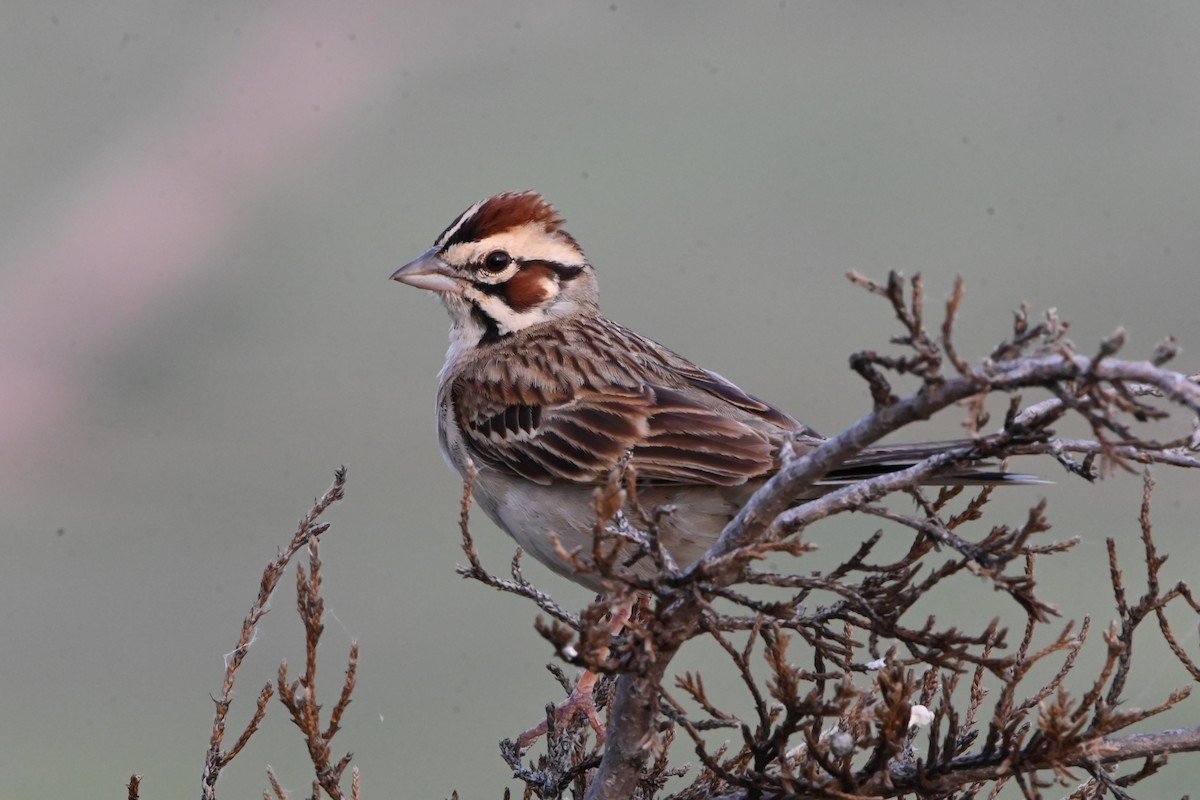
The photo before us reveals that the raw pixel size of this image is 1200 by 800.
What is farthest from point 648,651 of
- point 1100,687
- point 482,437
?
point 482,437

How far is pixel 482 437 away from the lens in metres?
5.53

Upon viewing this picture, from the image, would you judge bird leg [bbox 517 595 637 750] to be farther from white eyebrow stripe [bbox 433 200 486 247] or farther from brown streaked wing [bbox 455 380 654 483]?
white eyebrow stripe [bbox 433 200 486 247]

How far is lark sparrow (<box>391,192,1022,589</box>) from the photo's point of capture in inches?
189

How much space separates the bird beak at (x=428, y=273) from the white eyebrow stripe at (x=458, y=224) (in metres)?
0.05

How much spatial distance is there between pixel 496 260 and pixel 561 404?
0.75 m

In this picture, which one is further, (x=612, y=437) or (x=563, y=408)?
(x=563, y=408)

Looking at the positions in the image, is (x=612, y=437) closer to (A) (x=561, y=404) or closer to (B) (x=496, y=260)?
(A) (x=561, y=404)

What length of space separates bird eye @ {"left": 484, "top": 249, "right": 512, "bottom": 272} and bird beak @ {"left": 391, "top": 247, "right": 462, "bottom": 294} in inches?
6.2

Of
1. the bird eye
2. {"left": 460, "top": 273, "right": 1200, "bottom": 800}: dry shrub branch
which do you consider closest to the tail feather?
{"left": 460, "top": 273, "right": 1200, "bottom": 800}: dry shrub branch

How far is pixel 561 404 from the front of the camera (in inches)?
215

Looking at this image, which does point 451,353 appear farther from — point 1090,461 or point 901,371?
point 901,371

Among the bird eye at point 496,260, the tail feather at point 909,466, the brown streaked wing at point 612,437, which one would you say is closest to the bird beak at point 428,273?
the bird eye at point 496,260

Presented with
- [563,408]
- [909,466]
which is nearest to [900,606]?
[909,466]

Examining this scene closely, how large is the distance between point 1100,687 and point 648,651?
1.15 metres
